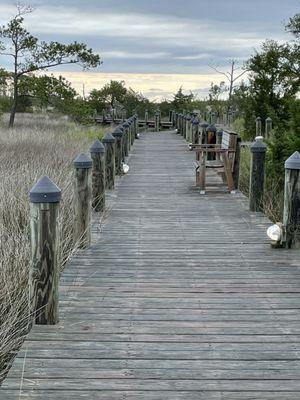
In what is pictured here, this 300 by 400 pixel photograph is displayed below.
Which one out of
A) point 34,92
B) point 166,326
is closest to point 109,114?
point 34,92

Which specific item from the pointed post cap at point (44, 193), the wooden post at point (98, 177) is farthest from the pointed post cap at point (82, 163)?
the pointed post cap at point (44, 193)

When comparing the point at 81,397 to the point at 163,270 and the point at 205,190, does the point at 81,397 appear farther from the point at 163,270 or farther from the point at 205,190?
the point at 205,190

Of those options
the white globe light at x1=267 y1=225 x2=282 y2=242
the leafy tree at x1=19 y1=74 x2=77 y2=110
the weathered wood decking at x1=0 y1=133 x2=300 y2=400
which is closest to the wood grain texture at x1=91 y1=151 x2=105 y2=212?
the weathered wood decking at x1=0 y1=133 x2=300 y2=400

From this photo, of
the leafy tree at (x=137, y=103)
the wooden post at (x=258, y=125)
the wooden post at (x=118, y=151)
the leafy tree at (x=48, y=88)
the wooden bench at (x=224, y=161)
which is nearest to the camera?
the wooden bench at (x=224, y=161)

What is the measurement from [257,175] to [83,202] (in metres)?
3.21

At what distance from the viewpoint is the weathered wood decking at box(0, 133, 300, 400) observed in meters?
3.63

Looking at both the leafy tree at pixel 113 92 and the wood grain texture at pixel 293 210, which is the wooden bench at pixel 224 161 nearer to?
the wood grain texture at pixel 293 210

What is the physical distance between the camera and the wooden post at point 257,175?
9.05 m

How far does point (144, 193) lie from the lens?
11055mm

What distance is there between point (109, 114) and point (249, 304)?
38635 mm

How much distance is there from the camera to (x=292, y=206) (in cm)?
690

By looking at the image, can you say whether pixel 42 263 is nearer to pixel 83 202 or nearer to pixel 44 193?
pixel 44 193

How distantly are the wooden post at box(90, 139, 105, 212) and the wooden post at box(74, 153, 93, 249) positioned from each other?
1.81 meters

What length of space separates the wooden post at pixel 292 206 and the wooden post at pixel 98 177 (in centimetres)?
303
